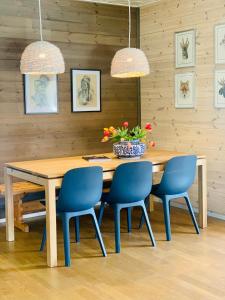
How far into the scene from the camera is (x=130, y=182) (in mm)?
4023

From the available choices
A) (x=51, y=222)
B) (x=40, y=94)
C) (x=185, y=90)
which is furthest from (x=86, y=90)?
(x=51, y=222)

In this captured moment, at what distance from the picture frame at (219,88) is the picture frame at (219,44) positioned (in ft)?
0.42

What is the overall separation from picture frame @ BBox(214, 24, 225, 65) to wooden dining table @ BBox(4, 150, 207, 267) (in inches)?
44.4

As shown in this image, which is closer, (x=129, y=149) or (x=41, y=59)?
(x=41, y=59)

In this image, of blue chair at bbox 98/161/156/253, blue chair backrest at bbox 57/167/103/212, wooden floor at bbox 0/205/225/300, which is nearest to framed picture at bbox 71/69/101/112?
wooden floor at bbox 0/205/225/300

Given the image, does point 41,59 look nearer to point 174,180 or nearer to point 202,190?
point 174,180

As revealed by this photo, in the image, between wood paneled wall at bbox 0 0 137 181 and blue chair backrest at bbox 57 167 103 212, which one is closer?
blue chair backrest at bbox 57 167 103 212

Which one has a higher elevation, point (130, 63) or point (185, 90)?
point (130, 63)

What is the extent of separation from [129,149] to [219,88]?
1321 millimetres

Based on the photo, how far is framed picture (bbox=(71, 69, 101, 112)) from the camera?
218 inches

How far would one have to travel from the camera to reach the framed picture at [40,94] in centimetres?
516

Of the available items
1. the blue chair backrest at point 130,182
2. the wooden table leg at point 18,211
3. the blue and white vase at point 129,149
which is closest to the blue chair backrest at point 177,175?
the blue chair backrest at point 130,182

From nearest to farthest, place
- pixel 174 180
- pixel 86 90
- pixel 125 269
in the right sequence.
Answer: pixel 125 269, pixel 174 180, pixel 86 90

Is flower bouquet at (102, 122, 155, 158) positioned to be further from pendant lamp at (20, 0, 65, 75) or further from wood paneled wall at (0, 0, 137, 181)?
wood paneled wall at (0, 0, 137, 181)
